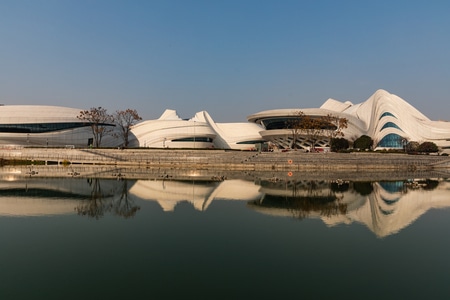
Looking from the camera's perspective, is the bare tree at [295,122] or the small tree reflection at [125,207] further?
the bare tree at [295,122]

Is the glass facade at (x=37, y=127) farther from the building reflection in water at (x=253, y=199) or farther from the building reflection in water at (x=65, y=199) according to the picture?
the building reflection in water at (x=65, y=199)

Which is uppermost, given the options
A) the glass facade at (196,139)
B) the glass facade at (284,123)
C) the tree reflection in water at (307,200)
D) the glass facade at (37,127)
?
the glass facade at (284,123)

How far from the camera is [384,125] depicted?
257ft

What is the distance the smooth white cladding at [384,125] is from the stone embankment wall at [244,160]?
20.5m

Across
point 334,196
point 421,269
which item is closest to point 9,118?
point 334,196

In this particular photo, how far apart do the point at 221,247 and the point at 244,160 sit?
39.9m

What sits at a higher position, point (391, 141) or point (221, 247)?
point (391, 141)

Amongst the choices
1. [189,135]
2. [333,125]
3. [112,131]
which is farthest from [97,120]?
[333,125]

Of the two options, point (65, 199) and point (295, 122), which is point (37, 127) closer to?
point (295, 122)

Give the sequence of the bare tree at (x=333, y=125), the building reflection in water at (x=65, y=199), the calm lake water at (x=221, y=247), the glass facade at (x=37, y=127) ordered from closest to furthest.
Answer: the calm lake water at (x=221, y=247) < the building reflection in water at (x=65, y=199) < the glass facade at (x=37, y=127) < the bare tree at (x=333, y=125)

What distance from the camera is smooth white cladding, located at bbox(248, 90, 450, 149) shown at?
250 ft

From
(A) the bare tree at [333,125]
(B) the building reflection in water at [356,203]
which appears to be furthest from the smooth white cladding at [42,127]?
(B) the building reflection in water at [356,203]

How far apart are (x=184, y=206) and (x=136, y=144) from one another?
2464 inches

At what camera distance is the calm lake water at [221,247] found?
8.95 metres
